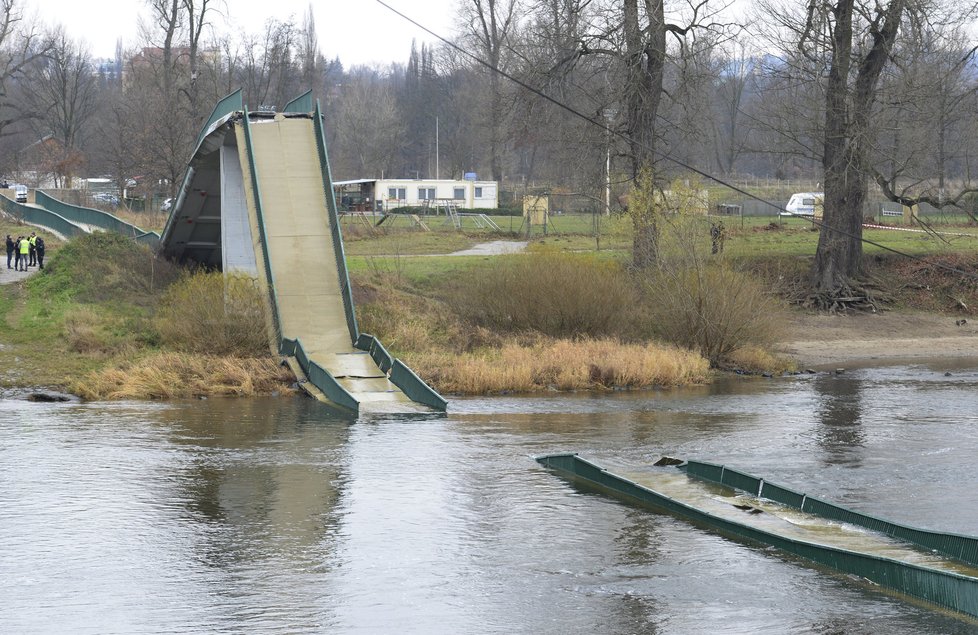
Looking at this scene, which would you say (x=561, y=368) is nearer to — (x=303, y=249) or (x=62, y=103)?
(x=303, y=249)

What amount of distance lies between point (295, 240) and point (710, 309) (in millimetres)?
11066

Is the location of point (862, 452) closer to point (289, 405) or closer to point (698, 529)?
point (698, 529)

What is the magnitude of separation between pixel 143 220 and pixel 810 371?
33324 millimetres

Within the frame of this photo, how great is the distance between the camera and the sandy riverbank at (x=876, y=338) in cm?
3606

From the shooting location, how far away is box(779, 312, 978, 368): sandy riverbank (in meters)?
36.1

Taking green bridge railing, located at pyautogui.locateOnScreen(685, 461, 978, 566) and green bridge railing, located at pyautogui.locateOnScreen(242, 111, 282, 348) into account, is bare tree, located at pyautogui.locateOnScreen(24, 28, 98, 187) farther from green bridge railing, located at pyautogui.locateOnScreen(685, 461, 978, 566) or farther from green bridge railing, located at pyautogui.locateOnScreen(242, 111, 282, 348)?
green bridge railing, located at pyautogui.locateOnScreen(685, 461, 978, 566)

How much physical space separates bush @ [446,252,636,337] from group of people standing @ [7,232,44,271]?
1693 cm

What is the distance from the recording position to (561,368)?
29625mm

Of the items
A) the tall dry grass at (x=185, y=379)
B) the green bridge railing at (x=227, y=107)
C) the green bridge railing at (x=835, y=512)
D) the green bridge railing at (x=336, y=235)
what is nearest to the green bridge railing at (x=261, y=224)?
the green bridge railing at (x=227, y=107)

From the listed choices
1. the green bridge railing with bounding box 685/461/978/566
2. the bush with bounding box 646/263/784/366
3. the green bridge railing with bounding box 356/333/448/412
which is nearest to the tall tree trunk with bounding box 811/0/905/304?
the bush with bounding box 646/263/784/366

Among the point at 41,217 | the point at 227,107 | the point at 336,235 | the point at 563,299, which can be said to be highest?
the point at 227,107

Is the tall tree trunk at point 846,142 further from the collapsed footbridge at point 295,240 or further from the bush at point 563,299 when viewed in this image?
the collapsed footbridge at point 295,240

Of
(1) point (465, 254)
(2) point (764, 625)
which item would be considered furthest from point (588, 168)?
(2) point (764, 625)

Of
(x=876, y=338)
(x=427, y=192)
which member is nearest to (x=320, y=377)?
(x=876, y=338)
